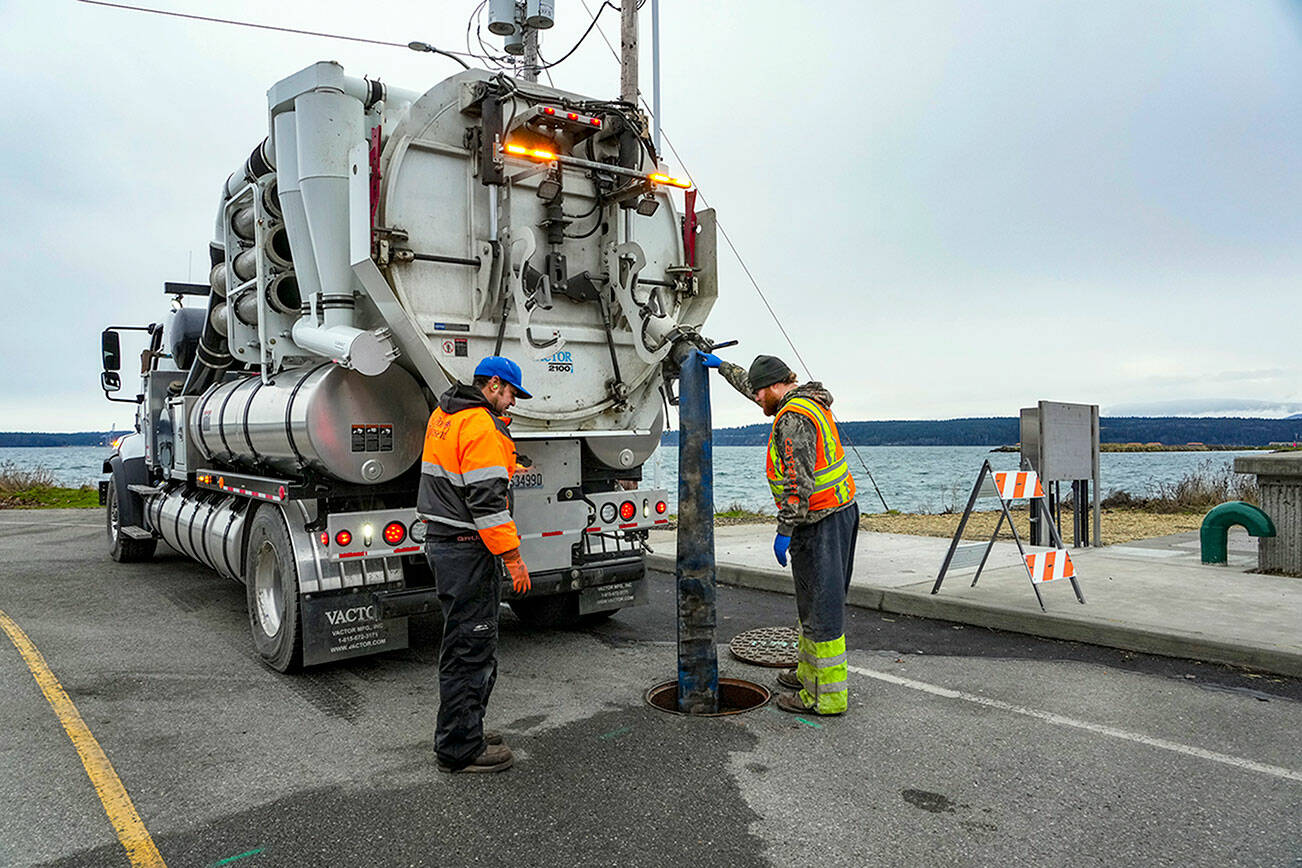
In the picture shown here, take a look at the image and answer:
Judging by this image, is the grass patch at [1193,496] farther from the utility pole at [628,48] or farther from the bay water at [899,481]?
the utility pole at [628,48]

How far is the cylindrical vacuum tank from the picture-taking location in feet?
17.6

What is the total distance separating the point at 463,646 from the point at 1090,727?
10.2ft

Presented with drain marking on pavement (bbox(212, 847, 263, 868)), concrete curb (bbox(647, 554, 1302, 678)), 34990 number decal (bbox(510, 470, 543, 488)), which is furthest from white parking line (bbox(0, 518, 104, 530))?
drain marking on pavement (bbox(212, 847, 263, 868))

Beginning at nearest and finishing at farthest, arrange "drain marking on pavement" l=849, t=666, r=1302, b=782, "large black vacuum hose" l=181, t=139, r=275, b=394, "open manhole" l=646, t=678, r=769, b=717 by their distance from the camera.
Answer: "drain marking on pavement" l=849, t=666, r=1302, b=782 → "open manhole" l=646, t=678, r=769, b=717 → "large black vacuum hose" l=181, t=139, r=275, b=394

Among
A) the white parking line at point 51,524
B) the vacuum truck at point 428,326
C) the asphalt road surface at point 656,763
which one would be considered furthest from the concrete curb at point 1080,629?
the white parking line at point 51,524

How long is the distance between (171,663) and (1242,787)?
6.04 meters

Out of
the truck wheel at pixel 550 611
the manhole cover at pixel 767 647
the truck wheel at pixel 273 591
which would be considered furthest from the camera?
the truck wheel at pixel 550 611

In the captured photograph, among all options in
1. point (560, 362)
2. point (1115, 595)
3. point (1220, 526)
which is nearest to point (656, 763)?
point (560, 362)

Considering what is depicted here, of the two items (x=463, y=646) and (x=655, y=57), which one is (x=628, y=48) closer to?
(x=655, y=57)

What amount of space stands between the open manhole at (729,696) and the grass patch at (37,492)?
19.2 metres

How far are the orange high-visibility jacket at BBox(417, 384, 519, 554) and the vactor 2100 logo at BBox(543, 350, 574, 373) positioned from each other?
170 centimetres

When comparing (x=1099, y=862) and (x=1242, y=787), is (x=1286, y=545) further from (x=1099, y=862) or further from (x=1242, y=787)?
(x=1099, y=862)

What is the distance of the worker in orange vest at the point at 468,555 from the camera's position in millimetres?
3967

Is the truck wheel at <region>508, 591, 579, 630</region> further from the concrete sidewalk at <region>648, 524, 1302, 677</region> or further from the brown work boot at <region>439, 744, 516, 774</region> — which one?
the brown work boot at <region>439, 744, 516, 774</region>
